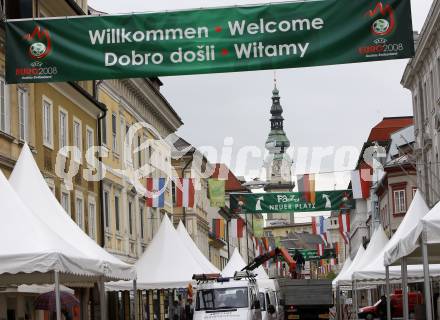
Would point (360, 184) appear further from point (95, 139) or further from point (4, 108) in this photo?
point (4, 108)

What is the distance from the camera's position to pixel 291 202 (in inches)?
2045

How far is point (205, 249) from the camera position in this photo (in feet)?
258

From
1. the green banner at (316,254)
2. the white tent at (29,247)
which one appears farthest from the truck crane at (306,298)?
the green banner at (316,254)

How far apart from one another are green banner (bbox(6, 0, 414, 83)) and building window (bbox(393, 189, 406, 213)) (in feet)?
172

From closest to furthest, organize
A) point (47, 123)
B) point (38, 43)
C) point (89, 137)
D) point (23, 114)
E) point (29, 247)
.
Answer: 1. point (29, 247)
2. point (38, 43)
3. point (23, 114)
4. point (47, 123)
5. point (89, 137)

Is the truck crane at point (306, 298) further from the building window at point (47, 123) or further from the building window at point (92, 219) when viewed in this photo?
the building window at point (47, 123)

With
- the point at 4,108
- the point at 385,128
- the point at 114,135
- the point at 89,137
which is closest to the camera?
the point at 4,108

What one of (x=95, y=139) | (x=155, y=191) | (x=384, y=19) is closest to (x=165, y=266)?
(x=95, y=139)

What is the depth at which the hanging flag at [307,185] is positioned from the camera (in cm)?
4941

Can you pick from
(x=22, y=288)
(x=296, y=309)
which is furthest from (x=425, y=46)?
(x=22, y=288)

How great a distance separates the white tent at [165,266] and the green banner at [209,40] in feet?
37.8

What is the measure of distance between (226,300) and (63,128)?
923 centimetres

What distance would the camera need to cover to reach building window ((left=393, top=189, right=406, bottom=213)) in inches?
2721

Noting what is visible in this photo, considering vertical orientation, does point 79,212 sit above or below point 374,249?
above
